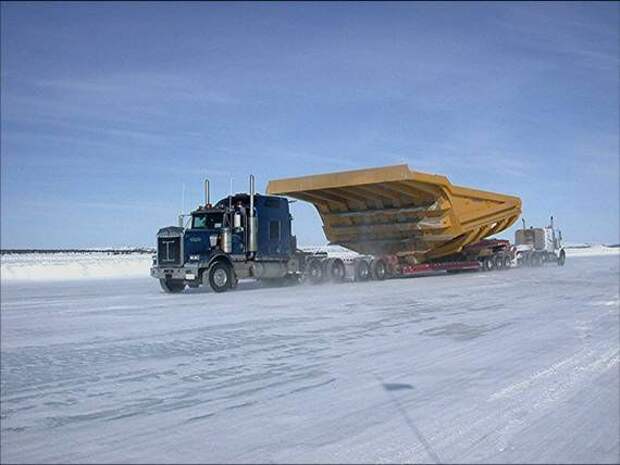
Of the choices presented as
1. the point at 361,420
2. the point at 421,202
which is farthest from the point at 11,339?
the point at 421,202

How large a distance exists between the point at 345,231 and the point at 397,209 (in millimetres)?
2548

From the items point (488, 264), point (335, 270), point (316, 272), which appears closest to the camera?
point (316, 272)

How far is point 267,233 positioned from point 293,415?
45.1 ft

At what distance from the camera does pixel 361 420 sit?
4.39 meters

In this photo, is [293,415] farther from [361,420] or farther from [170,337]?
[170,337]

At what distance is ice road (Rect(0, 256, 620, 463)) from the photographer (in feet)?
12.7

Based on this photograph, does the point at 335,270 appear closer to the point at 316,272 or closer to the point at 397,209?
the point at 316,272

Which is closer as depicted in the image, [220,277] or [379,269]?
[220,277]

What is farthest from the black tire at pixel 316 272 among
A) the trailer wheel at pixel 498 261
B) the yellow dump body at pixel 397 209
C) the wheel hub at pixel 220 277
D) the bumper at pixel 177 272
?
the trailer wheel at pixel 498 261

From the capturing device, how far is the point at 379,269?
20.4 meters

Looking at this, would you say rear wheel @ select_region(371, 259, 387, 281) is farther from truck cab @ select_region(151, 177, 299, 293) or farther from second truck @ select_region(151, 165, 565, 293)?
truck cab @ select_region(151, 177, 299, 293)

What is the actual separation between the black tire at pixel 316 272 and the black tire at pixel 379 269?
6.06 ft

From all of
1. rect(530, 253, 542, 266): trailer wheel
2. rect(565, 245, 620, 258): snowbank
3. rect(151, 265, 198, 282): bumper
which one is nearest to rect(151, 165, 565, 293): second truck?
rect(151, 265, 198, 282): bumper

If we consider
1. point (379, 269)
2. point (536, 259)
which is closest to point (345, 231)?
point (379, 269)
